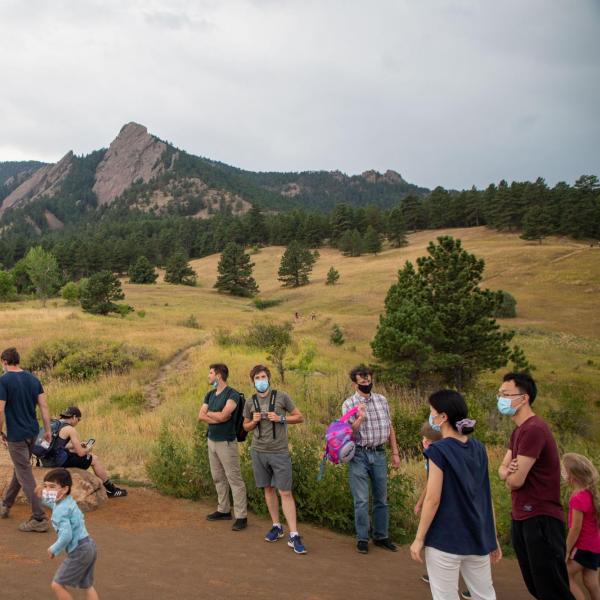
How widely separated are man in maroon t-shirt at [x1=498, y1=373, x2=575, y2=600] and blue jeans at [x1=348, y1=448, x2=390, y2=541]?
5.68ft

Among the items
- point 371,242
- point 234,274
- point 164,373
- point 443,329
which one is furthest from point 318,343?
point 371,242

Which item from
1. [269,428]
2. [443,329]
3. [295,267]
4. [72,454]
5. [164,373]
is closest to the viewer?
[269,428]

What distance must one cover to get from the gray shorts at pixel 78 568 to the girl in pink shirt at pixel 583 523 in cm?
383

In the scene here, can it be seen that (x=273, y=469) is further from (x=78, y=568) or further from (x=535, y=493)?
(x=535, y=493)

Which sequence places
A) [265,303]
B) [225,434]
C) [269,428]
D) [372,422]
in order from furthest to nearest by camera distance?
[265,303] → [225,434] → [269,428] → [372,422]

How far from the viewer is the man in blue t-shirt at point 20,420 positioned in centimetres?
575

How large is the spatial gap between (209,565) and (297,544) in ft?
3.15

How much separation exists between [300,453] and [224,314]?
36870 mm

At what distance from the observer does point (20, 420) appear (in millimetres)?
5855

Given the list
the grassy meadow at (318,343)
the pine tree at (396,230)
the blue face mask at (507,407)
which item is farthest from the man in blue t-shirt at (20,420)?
the pine tree at (396,230)

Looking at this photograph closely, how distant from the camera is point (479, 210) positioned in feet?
292

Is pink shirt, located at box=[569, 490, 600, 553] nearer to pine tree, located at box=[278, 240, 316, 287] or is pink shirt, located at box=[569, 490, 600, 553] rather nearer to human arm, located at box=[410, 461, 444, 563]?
human arm, located at box=[410, 461, 444, 563]

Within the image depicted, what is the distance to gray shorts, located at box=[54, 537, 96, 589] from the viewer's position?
3.65 meters

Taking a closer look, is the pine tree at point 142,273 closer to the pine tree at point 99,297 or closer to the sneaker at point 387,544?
the pine tree at point 99,297
